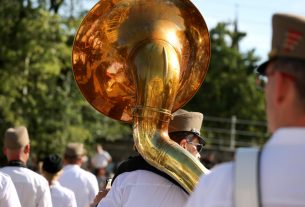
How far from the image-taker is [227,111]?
1559 inches

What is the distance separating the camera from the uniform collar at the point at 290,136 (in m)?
2.12

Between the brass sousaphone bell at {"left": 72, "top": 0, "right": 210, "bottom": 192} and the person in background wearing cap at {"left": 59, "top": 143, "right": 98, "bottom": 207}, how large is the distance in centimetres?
436

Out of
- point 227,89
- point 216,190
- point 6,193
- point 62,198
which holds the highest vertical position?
point 216,190

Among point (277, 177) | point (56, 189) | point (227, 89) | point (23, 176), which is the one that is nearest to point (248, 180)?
point (277, 177)

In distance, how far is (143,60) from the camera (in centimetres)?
448

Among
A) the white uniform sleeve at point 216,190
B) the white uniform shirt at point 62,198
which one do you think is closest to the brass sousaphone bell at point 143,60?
the white uniform sleeve at point 216,190

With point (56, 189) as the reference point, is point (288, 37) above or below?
above

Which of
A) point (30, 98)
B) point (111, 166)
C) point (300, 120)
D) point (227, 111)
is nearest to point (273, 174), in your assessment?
point (300, 120)

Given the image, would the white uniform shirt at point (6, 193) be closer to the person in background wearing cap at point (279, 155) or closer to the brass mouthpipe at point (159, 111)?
the brass mouthpipe at point (159, 111)

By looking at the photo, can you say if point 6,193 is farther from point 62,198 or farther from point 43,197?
point 62,198

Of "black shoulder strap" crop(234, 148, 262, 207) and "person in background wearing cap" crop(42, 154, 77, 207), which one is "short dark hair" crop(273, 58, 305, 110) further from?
"person in background wearing cap" crop(42, 154, 77, 207)

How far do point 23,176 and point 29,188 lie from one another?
12 cm

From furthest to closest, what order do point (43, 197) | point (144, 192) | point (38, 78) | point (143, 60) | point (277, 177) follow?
point (38, 78), point (43, 197), point (143, 60), point (144, 192), point (277, 177)

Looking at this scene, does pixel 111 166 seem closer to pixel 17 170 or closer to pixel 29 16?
pixel 29 16
